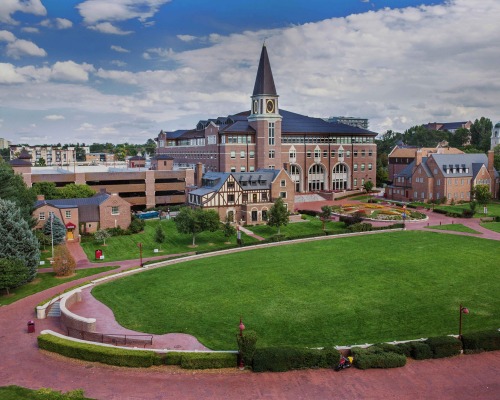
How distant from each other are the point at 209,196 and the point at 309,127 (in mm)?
39601

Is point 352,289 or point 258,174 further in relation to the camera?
point 258,174

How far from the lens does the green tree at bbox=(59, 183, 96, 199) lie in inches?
2699

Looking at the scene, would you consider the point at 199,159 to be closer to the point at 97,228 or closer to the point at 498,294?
the point at 97,228

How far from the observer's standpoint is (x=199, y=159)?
95688 millimetres

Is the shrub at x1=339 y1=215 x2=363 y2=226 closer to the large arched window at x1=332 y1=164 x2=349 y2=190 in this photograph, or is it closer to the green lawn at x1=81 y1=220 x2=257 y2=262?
the green lawn at x1=81 y1=220 x2=257 y2=262

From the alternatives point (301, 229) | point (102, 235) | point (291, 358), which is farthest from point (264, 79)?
point (291, 358)

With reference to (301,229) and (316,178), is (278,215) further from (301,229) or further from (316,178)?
(316,178)

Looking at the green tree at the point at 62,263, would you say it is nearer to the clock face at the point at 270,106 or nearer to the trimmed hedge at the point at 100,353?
the trimmed hedge at the point at 100,353

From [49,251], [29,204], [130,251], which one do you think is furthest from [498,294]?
[29,204]

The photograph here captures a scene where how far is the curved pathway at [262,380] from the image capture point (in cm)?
2112

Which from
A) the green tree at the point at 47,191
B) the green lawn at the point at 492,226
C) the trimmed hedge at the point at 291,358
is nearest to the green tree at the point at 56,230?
the green tree at the point at 47,191

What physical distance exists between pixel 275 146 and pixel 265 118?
18.5 ft

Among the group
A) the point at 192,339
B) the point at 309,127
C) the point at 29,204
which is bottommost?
the point at 192,339

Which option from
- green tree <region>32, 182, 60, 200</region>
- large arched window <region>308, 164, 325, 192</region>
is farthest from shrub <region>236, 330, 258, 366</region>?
large arched window <region>308, 164, 325, 192</region>
